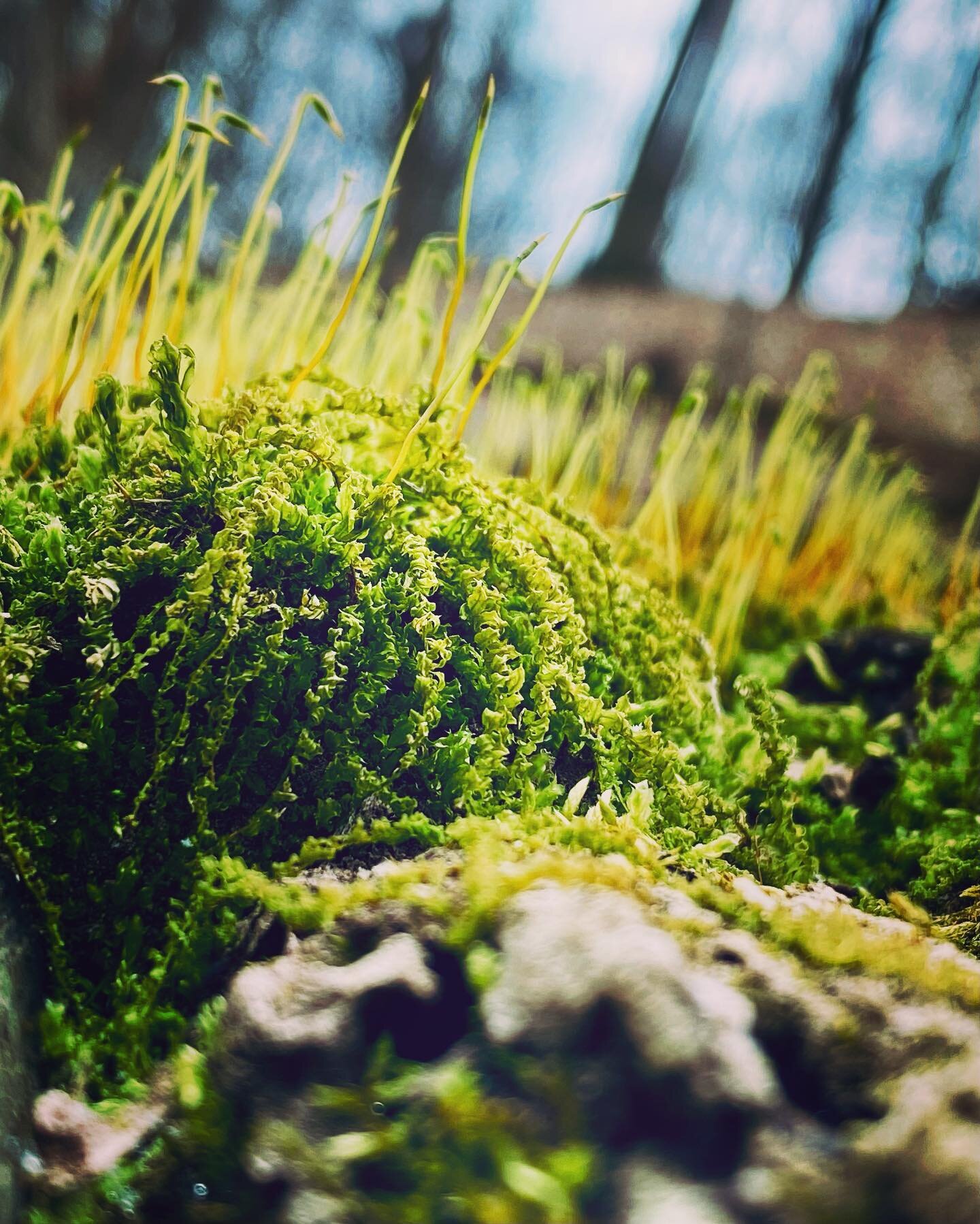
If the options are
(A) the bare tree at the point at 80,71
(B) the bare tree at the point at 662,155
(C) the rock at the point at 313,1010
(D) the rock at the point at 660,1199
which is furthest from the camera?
(A) the bare tree at the point at 80,71

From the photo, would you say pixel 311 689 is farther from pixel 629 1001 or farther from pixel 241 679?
pixel 629 1001

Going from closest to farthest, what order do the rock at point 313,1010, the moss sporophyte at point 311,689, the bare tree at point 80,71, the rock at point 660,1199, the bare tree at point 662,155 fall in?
the rock at point 660,1199 < the rock at point 313,1010 < the moss sporophyte at point 311,689 < the bare tree at point 662,155 < the bare tree at point 80,71

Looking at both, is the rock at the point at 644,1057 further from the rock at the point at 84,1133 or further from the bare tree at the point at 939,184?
the bare tree at the point at 939,184

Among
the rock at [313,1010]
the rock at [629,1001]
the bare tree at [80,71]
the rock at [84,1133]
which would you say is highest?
the bare tree at [80,71]

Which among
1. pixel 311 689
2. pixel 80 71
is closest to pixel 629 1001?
pixel 311 689

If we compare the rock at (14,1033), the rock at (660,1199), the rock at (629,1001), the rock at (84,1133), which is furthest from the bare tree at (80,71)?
the rock at (660,1199)

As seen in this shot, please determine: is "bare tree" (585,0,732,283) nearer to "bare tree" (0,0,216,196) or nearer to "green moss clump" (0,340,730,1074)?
"bare tree" (0,0,216,196)
